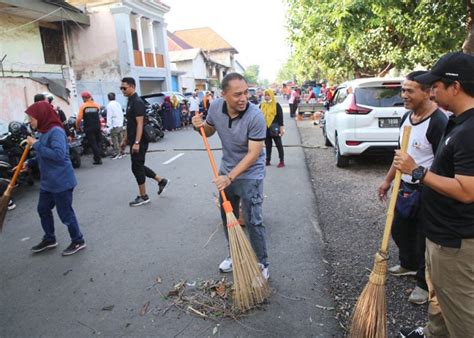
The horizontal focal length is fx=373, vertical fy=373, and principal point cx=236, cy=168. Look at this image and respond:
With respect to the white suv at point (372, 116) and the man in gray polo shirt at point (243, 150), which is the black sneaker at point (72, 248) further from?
the white suv at point (372, 116)

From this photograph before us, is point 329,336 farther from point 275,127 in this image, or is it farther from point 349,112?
point 275,127

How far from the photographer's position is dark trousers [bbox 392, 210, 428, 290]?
3.01 meters

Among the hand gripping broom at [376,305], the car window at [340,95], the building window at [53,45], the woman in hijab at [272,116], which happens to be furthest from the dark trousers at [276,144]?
the building window at [53,45]

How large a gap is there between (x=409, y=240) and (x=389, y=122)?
12.3 feet

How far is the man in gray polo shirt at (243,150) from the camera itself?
297 cm

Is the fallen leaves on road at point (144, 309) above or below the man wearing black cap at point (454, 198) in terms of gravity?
below

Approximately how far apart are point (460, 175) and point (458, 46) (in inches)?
329

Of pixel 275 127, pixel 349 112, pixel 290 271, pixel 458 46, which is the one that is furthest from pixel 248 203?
pixel 458 46

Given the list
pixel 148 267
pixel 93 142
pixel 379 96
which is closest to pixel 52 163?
pixel 148 267

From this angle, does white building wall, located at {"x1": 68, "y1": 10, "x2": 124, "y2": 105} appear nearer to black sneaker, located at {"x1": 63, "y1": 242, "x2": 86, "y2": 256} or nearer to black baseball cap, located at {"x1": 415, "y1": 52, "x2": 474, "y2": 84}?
black sneaker, located at {"x1": 63, "y1": 242, "x2": 86, "y2": 256}

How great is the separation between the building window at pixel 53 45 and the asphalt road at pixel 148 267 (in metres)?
12.9

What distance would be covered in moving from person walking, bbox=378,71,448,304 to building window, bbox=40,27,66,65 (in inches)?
698

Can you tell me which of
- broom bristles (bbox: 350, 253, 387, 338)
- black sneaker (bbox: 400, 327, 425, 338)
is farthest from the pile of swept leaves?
black sneaker (bbox: 400, 327, 425, 338)

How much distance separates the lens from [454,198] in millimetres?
1794
